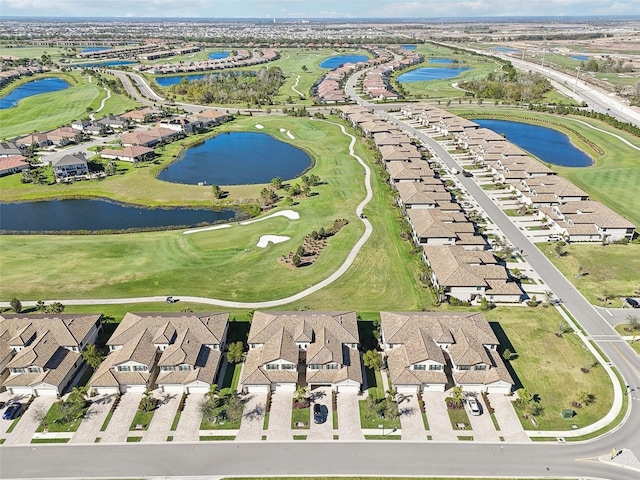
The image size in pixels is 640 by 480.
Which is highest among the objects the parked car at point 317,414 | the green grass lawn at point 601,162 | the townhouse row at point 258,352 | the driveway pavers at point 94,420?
the townhouse row at point 258,352

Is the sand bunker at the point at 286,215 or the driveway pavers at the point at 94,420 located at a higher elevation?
the driveway pavers at the point at 94,420

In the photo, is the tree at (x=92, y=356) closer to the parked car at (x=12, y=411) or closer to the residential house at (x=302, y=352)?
the parked car at (x=12, y=411)

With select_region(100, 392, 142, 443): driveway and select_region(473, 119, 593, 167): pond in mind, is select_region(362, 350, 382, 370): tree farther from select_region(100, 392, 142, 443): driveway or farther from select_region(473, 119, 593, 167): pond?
select_region(473, 119, 593, 167): pond

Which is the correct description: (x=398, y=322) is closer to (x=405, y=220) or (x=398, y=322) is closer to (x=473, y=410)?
(x=473, y=410)

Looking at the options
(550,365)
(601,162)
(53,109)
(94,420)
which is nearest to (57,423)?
(94,420)

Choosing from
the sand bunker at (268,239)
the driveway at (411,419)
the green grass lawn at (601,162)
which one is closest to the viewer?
the driveway at (411,419)

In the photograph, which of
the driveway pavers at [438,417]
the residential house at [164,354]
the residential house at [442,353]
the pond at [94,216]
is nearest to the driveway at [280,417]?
the residential house at [164,354]

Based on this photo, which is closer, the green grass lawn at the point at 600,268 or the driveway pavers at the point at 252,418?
the driveway pavers at the point at 252,418
